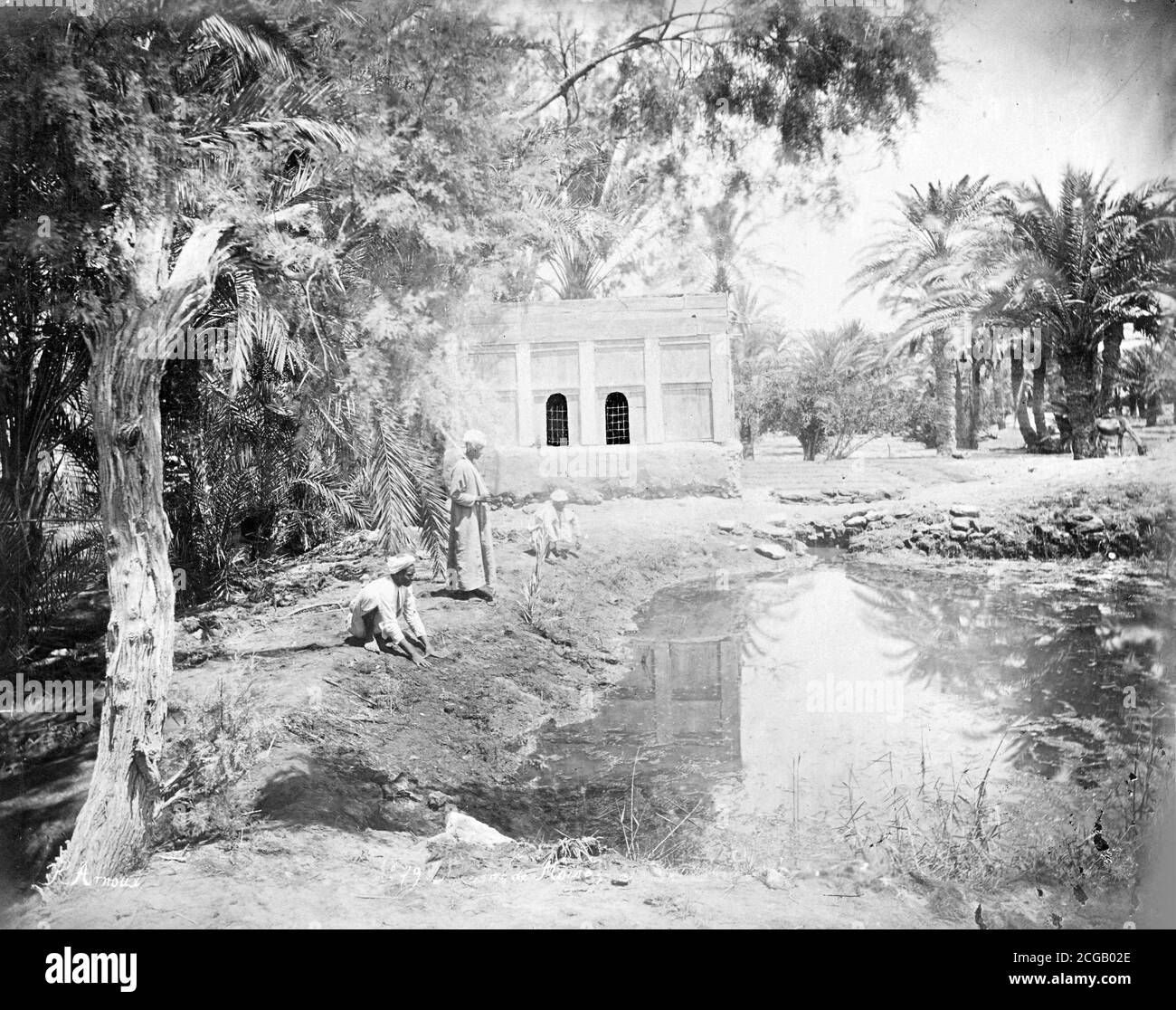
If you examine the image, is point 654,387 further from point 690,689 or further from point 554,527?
point 690,689

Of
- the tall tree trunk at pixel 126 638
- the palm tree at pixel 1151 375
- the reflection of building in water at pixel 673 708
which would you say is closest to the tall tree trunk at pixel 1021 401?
the palm tree at pixel 1151 375

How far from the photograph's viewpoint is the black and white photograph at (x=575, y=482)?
11.6ft

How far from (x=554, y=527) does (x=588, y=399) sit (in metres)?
0.64

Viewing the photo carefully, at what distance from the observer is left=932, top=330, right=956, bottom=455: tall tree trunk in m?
4.23

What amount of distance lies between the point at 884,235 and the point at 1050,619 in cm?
199

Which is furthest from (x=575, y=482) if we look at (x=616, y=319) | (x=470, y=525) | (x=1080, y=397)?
(x=1080, y=397)

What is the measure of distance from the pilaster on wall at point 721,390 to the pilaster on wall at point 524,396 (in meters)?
0.88

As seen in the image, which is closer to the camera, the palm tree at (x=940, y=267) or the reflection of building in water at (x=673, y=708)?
the reflection of building in water at (x=673, y=708)

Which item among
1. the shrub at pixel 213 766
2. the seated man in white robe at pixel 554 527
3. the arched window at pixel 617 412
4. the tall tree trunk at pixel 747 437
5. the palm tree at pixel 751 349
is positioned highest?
the palm tree at pixel 751 349

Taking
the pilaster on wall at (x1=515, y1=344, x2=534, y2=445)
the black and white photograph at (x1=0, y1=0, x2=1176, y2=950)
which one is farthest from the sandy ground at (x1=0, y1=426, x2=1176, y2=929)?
the pilaster on wall at (x1=515, y1=344, x2=534, y2=445)

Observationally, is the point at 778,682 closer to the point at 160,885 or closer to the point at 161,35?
the point at 160,885

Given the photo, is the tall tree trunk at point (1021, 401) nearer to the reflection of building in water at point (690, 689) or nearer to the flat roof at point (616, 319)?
the flat roof at point (616, 319)

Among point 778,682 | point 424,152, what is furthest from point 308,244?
point 778,682

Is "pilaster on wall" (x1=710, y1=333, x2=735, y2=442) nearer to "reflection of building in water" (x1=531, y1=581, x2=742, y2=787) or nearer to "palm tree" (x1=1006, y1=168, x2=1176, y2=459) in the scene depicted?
"reflection of building in water" (x1=531, y1=581, x2=742, y2=787)
